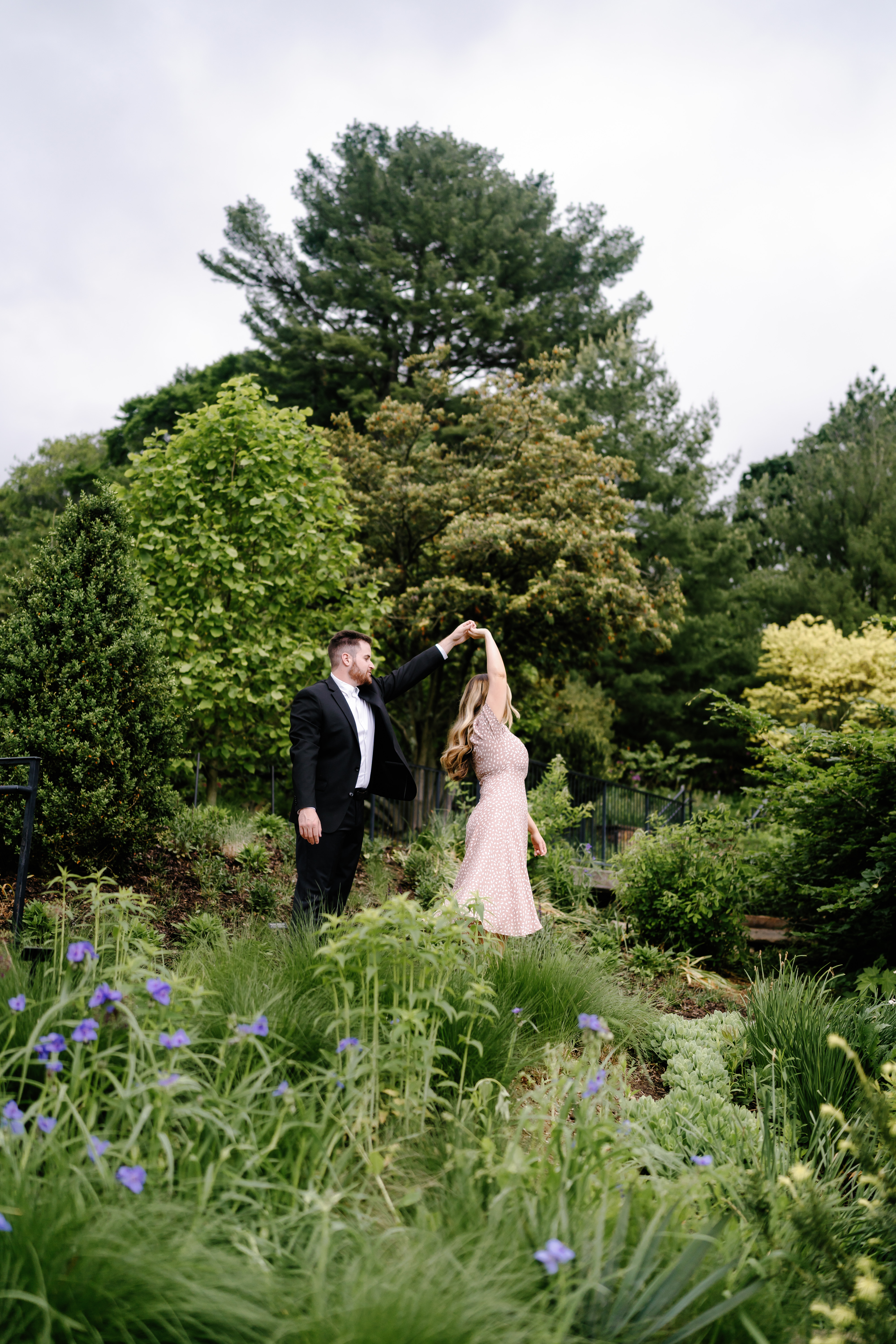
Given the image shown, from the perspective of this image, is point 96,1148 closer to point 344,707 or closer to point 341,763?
point 341,763

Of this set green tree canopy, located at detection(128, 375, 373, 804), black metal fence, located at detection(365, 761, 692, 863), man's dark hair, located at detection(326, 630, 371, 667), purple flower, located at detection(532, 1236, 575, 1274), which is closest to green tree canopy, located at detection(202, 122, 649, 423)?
black metal fence, located at detection(365, 761, 692, 863)

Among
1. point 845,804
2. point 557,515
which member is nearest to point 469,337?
point 557,515

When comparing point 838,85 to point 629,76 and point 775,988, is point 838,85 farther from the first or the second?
point 775,988

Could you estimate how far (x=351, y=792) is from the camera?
436 cm

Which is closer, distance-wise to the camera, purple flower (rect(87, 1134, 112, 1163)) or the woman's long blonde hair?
purple flower (rect(87, 1134, 112, 1163))

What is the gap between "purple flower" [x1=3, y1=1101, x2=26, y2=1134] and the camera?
1608 mm

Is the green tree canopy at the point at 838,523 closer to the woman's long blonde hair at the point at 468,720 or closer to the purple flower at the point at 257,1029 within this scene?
the woman's long blonde hair at the point at 468,720

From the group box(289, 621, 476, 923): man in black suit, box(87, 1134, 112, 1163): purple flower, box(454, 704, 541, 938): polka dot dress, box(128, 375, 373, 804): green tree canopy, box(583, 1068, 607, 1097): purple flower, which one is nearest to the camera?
box(87, 1134, 112, 1163): purple flower

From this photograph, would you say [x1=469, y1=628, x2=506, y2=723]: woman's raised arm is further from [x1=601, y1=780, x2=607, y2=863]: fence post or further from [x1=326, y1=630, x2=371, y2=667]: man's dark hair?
[x1=601, y1=780, x2=607, y2=863]: fence post

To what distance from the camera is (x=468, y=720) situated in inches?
184

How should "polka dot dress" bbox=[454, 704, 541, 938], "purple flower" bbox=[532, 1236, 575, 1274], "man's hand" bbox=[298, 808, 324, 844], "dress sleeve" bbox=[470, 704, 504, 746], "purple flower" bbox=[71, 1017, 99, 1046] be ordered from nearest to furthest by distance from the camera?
"purple flower" bbox=[532, 1236, 575, 1274], "purple flower" bbox=[71, 1017, 99, 1046], "man's hand" bbox=[298, 808, 324, 844], "polka dot dress" bbox=[454, 704, 541, 938], "dress sleeve" bbox=[470, 704, 504, 746]

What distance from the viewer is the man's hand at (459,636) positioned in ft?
14.4

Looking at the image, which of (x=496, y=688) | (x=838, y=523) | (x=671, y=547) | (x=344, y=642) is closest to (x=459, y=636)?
(x=496, y=688)

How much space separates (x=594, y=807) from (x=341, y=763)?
7456mm
